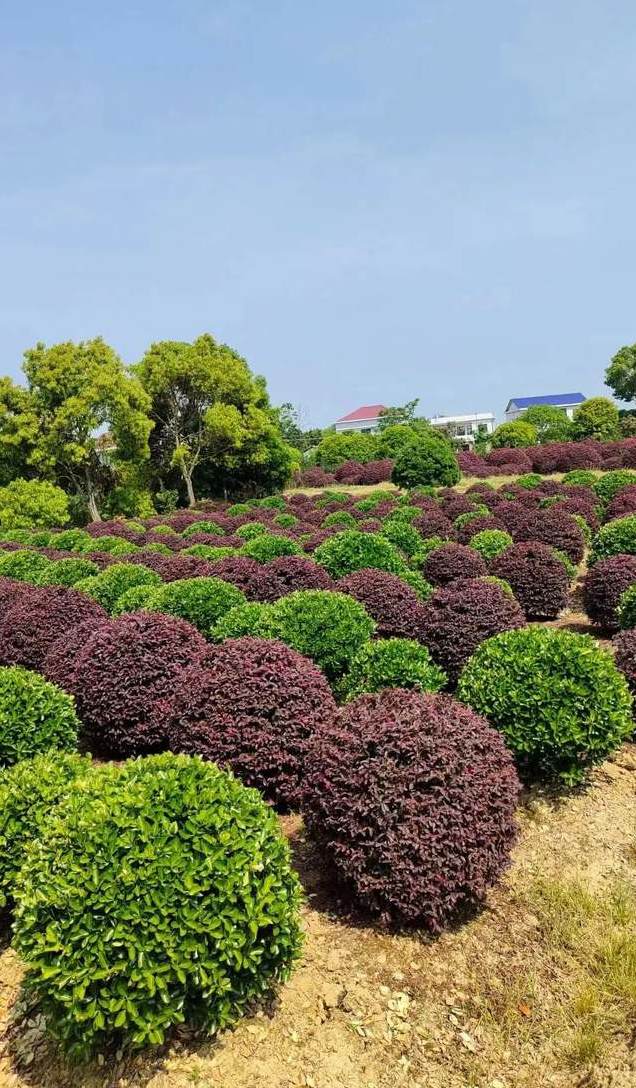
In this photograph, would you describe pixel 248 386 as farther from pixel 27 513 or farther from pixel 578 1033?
pixel 578 1033

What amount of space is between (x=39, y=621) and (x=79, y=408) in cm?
2429

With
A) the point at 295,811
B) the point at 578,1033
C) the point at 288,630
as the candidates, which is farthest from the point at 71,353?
the point at 578,1033

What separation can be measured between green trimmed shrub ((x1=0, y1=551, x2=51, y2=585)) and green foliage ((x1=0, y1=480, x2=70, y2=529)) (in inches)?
578

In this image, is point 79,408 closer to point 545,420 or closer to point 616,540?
point 616,540

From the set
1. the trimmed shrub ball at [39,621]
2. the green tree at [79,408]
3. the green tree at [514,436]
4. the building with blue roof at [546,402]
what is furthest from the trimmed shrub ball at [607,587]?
the building with blue roof at [546,402]

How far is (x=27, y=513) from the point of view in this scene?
2822cm

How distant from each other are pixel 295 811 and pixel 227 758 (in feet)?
2.38

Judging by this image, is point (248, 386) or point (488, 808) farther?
point (248, 386)

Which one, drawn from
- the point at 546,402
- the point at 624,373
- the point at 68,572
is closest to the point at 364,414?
the point at 546,402

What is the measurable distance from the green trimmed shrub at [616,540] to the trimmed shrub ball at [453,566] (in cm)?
180

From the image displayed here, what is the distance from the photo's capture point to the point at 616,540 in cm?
1101

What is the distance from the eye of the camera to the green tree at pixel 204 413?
36.7 m

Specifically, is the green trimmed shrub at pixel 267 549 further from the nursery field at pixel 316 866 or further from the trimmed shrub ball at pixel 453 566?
the nursery field at pixel 316 866

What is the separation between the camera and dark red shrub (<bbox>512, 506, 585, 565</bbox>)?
42.7ft
